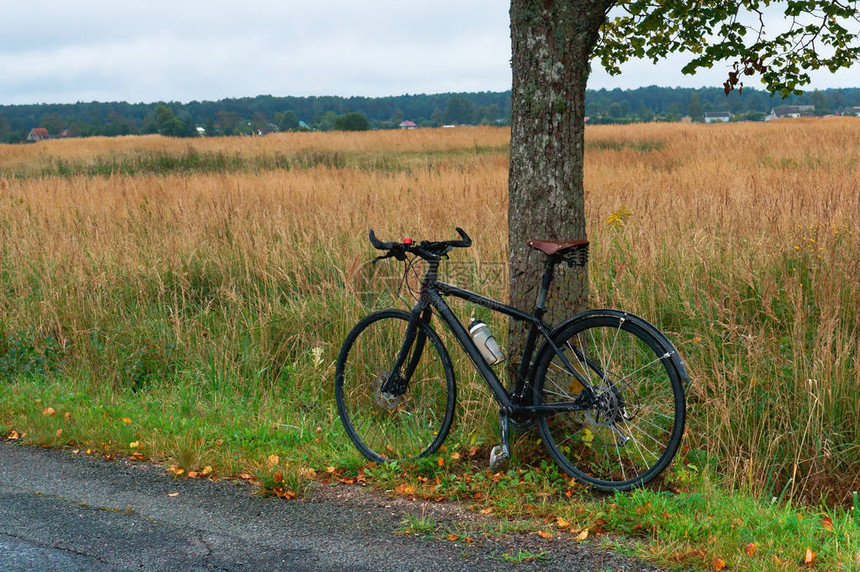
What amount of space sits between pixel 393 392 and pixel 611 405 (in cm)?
149

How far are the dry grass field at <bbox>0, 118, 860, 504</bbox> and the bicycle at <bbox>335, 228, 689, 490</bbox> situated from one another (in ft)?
1.11

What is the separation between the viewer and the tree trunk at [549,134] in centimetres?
461

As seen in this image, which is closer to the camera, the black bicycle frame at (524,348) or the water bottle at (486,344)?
the black bicycle frame at (524,348)

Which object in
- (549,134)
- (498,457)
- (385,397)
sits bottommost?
(498,457)

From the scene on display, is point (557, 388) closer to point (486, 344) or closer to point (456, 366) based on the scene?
point (486, 344)

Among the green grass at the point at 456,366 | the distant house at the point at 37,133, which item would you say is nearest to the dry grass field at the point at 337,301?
the green grass at the point at 456,366

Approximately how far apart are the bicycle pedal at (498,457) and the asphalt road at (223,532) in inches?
16.0

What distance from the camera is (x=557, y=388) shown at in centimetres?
467

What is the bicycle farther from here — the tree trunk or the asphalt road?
the asphalt road

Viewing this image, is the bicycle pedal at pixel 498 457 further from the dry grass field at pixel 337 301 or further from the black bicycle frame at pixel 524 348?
the dry grass field at pixel 337 301

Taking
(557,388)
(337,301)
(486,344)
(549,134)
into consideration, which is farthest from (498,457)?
(337,301)

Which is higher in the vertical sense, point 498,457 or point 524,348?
point 524,348

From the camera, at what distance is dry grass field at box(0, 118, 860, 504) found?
16.1 feet

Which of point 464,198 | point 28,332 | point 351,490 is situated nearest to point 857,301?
point 351,490
